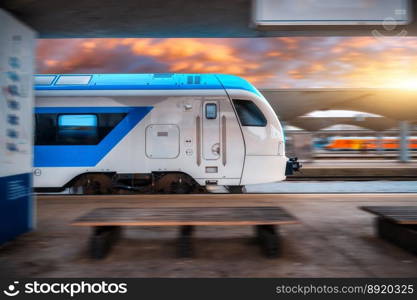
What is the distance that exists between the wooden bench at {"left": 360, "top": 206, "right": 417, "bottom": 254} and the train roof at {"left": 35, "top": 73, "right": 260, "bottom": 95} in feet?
15.7

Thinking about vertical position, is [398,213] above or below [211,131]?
below

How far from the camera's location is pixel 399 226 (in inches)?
174

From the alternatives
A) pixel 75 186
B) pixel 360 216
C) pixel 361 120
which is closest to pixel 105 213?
pixel 360 216

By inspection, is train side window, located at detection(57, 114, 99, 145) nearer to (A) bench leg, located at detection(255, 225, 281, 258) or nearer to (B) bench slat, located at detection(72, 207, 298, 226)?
(B) bench slat, located at detection(72, 207, 298, 226)

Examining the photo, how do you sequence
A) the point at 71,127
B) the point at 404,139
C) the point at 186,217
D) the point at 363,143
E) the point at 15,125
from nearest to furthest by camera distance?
1. the point at 186,217
2. the point at 15,125
3. the point at 71,127
4. the point at 404,139
5. the point at 363,143

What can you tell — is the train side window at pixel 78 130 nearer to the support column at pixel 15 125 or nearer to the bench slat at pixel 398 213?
the support column at pixel 15 125

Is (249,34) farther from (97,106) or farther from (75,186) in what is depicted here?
(75,186)

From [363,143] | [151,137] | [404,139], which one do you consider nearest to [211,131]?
[151,137]

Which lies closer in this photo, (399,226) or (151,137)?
(399,226)

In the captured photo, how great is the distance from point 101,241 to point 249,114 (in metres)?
5.34

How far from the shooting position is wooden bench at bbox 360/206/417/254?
162 inches

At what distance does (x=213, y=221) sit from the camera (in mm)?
3910

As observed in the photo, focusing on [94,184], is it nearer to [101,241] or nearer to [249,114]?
[249,114]

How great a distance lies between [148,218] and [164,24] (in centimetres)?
275
